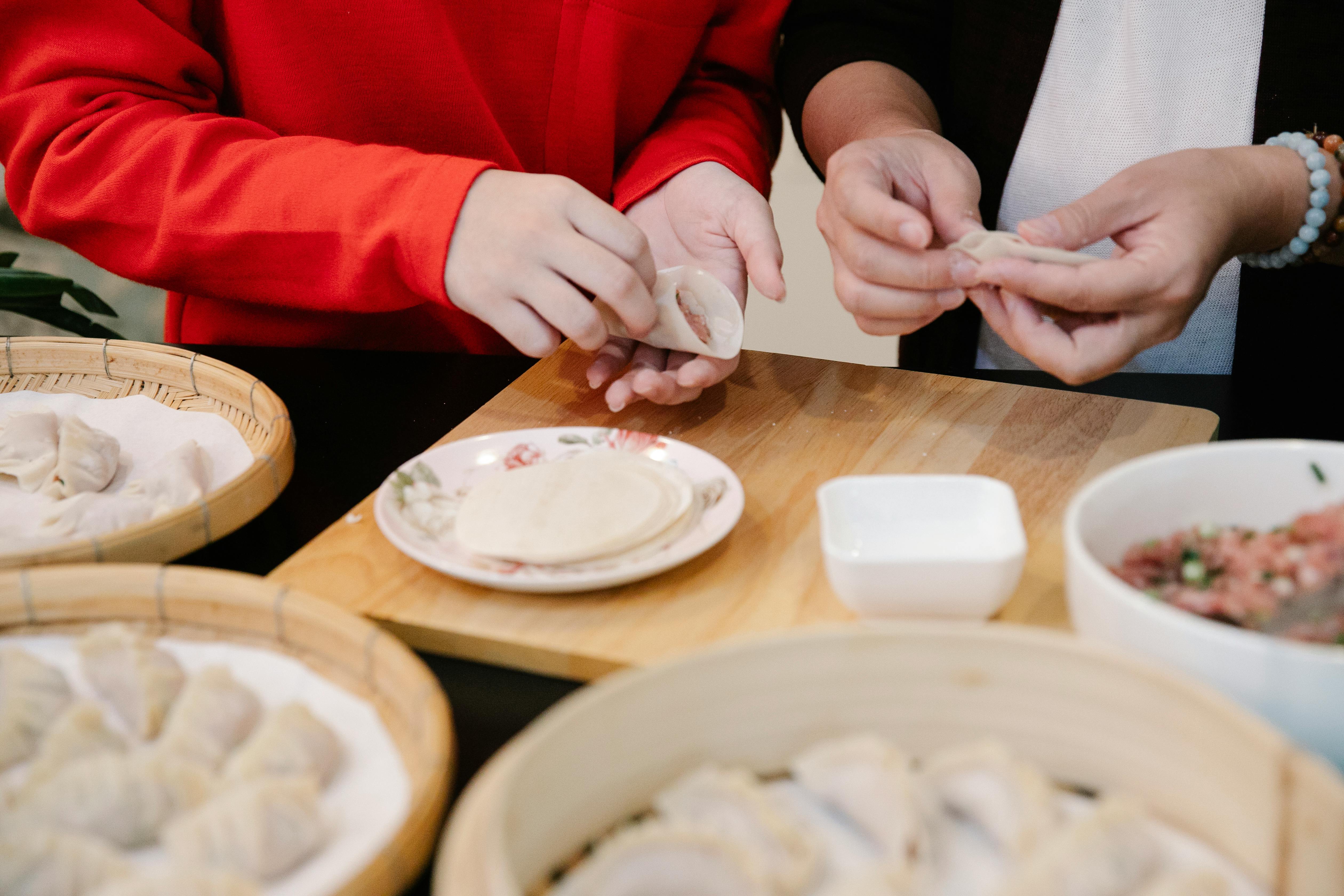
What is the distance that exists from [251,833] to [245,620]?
259 millimetres

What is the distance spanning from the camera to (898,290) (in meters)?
1.27

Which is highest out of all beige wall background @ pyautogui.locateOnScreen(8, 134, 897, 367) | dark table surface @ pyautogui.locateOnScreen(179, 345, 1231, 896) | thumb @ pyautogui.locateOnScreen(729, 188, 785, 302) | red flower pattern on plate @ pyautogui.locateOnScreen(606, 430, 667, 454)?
thumb @ pyautogui.locateOnScreen(729, 188, 785, 302)

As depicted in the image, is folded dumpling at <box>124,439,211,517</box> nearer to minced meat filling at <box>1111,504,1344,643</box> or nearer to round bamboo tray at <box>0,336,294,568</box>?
round bamboo tray at <box>0,336,294,568</box>

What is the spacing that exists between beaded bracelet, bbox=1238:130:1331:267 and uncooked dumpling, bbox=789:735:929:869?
109 cm

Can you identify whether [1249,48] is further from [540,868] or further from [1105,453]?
[540,868]

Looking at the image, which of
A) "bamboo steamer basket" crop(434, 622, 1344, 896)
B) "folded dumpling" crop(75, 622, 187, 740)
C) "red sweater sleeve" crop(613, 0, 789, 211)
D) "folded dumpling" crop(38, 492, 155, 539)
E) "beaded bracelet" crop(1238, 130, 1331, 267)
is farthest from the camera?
"red sweater sleeve" crop(613, 0, 789, 211)

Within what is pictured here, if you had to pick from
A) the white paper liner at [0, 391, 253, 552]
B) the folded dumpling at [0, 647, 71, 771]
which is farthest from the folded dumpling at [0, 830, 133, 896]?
the white paper liner at [0, 391, 253, 552]

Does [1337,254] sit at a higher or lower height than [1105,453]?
higher

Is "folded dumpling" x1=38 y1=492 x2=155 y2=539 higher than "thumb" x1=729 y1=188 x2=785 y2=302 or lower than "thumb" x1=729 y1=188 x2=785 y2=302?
lower

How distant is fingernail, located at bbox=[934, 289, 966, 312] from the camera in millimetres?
1256

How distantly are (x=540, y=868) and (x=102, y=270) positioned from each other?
3847mm

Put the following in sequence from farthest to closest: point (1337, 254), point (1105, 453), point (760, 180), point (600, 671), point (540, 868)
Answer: point (760, 180)
point (1337, 254)
point (1105, 453)
point (600, 671)
point (540, 868)

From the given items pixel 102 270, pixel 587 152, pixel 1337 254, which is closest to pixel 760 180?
pixel 587 152

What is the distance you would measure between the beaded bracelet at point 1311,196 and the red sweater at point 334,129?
80 cm
